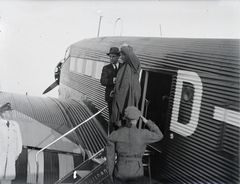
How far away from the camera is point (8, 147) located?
12.3 feet

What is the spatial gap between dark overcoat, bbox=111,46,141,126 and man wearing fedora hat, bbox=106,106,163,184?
0.48m

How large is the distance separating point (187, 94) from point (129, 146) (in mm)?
885

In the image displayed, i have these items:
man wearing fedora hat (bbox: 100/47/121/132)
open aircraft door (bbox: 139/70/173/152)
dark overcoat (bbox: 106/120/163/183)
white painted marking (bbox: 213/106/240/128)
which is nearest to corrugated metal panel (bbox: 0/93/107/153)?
man wearing fedora hat (bbox: 100/47/121/132)

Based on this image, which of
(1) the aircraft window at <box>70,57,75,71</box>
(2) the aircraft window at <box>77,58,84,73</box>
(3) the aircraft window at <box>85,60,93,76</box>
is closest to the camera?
(3) the aircraft window at <box>85,60,93,76</box>

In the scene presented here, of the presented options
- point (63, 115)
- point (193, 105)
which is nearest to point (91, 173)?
point (193, 105)

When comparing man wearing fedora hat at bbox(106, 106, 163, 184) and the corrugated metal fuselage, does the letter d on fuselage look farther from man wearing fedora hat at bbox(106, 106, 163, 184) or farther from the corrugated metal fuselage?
man wearing fedora hat at bbox(106, 106, 163, 184)

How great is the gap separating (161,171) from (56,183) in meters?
1.41

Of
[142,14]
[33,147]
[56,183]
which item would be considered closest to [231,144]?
[142,14]

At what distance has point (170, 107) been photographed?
3.25 m

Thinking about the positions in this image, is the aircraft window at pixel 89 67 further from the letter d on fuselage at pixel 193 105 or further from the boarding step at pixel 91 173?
the letter d on fuselage at pixel 193 105

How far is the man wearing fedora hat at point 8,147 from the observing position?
3635 mm

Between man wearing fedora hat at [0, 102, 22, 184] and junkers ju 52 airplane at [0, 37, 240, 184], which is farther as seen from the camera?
man wearing fedora hat at [0, 102, 22, 184]

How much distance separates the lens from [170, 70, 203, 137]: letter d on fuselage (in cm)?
290

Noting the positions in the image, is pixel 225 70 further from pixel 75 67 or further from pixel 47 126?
pixel 75 67
